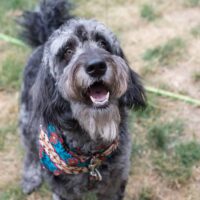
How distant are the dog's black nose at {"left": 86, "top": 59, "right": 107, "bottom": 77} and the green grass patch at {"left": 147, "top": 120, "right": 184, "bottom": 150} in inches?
65.0

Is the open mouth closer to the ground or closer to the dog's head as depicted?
the dog's head

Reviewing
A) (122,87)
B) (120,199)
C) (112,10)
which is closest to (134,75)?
(122,87)

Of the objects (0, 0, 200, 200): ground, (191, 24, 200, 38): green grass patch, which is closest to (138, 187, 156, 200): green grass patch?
→ (0, 0, 200, 200): ground

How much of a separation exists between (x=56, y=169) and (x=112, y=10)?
3425 mm

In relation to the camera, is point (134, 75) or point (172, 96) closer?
point (134, 75)

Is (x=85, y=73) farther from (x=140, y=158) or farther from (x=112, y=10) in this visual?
(x=112, y=10)

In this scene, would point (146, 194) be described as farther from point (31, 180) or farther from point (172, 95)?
point (172, 95)

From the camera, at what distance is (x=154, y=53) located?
201 inches

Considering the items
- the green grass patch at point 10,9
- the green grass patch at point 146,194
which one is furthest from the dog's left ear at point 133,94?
the green grass patch at point 10,9

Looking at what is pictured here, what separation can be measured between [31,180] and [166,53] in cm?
213

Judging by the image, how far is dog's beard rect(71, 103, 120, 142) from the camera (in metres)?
2.66

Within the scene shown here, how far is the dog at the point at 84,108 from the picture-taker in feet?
8.61

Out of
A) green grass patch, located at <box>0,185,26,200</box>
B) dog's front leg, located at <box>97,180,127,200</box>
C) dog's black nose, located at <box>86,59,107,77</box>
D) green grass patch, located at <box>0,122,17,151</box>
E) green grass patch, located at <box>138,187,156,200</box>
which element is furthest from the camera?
green grass patch, located at <box>0,122,17,151</box>

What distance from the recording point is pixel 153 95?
4.52 meters
